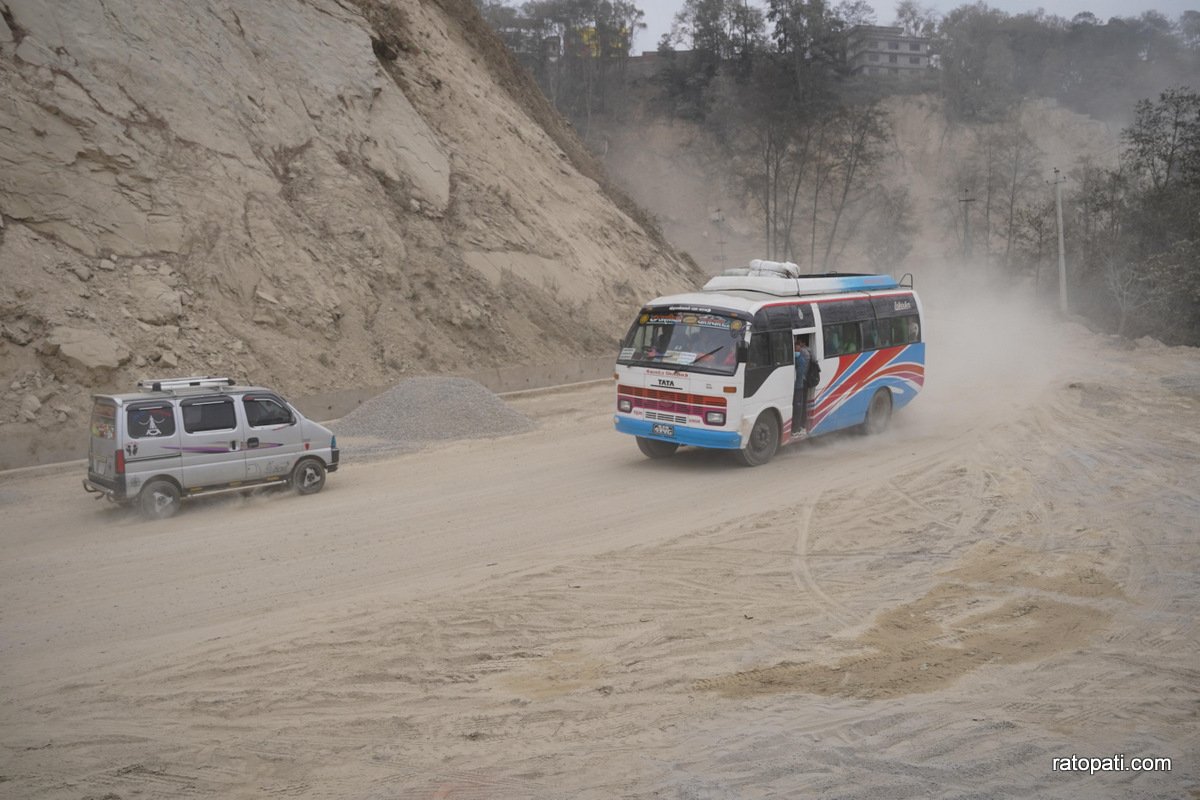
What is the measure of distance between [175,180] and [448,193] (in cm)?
817

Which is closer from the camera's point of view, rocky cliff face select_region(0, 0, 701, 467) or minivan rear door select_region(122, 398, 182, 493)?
minivan rear door select_region(122, 398, 182, 493)

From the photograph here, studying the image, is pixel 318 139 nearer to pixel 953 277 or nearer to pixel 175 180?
pixel 175 180

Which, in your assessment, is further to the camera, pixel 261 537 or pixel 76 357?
pixel 76 357

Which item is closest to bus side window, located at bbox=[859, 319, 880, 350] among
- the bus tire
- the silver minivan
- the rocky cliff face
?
the silver minivan

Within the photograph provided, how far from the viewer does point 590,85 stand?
6869 centimetres

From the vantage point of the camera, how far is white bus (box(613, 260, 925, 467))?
15398 millimetres

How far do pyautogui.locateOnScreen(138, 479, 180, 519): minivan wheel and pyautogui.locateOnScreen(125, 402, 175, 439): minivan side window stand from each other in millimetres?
686

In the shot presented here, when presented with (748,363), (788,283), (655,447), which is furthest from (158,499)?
(788,283)

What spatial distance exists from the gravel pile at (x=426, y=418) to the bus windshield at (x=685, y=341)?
422 centimetres

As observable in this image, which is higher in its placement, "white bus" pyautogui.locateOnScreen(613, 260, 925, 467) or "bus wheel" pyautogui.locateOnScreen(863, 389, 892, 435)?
"white bus" pyautogui.locateOnScreen(613, 260, 925, 467)

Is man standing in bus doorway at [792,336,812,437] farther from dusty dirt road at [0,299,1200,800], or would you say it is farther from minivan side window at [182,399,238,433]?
minivan side window at [182,399,238,433]

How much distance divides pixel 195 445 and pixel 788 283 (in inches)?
403

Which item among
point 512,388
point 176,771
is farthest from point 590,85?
point 176,771

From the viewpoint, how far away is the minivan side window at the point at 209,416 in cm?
1386
